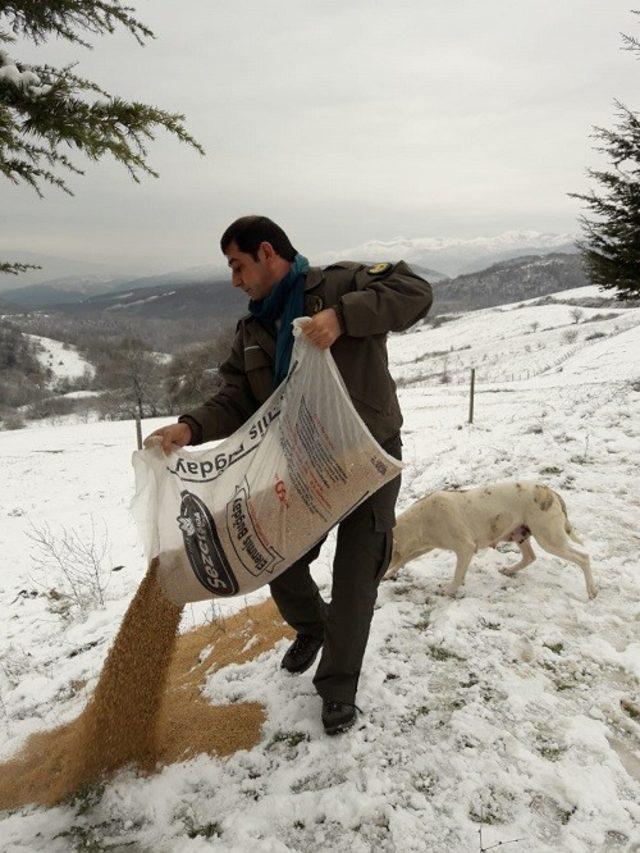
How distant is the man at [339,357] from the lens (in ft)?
6.95

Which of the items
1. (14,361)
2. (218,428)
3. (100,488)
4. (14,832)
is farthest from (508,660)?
(14,361)

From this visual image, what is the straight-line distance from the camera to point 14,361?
328 feet

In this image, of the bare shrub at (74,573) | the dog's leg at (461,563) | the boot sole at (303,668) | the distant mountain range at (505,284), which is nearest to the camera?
the boot sole at (303,668)

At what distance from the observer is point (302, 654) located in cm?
288

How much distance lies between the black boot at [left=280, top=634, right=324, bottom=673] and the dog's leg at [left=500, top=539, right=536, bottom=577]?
1742 mm

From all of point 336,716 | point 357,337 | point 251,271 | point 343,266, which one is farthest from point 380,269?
point 336,716

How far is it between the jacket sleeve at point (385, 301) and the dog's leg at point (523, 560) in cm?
239

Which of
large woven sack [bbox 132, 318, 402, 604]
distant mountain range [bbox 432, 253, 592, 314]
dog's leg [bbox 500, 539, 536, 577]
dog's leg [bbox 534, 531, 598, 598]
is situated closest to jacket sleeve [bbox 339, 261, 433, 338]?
large woven sack [bbox 132, 318, 402, 604]

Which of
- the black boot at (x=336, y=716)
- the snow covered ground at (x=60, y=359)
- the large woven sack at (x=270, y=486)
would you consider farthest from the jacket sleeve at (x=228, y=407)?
the snow covered ground at (x=60, y=359)

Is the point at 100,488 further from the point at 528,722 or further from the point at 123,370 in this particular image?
the point at 123,370

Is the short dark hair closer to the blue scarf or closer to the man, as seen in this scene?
the man

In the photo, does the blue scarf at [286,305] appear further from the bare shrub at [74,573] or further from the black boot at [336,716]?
the bare shrub at [74,573]

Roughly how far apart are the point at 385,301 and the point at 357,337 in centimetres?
19

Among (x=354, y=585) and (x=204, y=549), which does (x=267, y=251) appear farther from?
(x=354, y=585)
